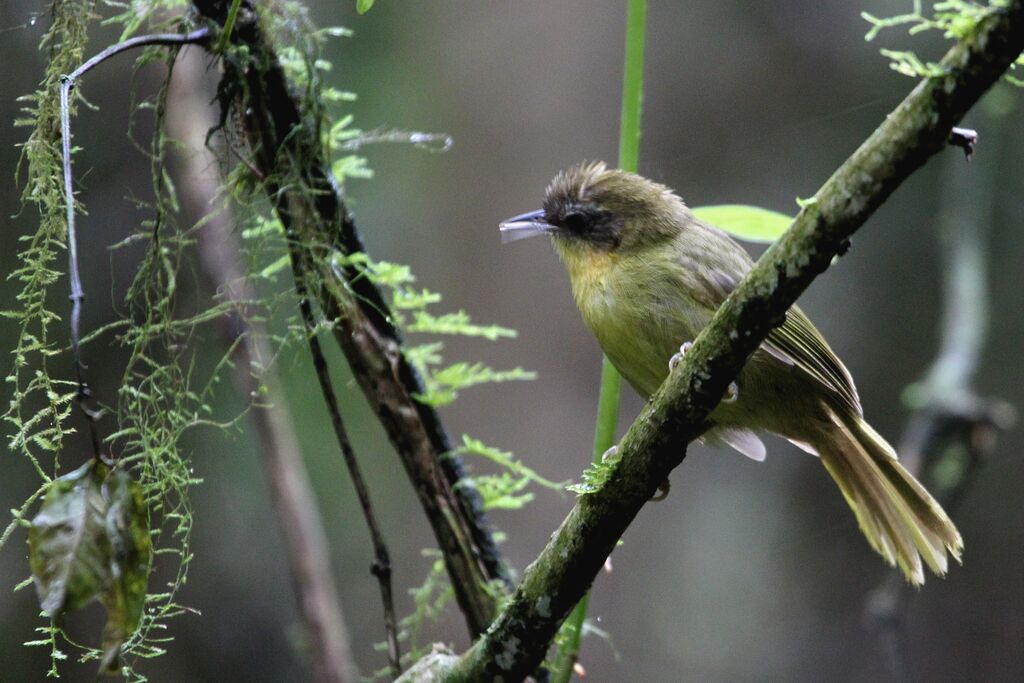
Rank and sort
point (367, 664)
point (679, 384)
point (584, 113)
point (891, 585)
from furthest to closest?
point (584, 113)
point (367, 664)
point (891, 585)
point (679, 384)

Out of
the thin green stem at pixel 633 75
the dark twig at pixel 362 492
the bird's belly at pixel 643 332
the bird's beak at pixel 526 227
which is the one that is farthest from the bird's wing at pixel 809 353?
the dark twig at pixel 362 492

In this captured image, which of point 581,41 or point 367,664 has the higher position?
point 581,41

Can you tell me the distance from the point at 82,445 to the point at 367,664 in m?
2.16

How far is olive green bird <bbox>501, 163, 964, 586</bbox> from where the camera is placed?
2.16 metres

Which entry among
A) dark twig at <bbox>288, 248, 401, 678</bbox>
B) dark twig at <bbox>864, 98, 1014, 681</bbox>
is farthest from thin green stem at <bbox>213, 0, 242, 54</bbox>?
dark twig at <bbox>864, 98, 1014, 681</bbox>

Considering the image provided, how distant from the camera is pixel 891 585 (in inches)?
135

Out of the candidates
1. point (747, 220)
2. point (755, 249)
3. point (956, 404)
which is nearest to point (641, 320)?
point (747, 220)

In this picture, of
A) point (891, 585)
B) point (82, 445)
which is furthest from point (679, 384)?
point (82, 445)

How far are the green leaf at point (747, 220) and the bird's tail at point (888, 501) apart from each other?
22.4 inches

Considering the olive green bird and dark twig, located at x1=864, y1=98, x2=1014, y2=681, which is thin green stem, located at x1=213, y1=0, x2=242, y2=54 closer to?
the olive green bird

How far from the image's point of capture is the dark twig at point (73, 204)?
1080 mm

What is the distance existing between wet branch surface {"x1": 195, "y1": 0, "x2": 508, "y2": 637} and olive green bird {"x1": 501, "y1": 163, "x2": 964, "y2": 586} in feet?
1.58

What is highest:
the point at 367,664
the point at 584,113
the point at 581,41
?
the point at 581,41

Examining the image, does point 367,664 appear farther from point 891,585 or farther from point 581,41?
point 581,41
